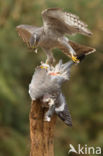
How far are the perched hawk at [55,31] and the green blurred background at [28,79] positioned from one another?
1.37 metres

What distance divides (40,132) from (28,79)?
2.68 metres

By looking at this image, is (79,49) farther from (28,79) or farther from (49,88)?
(28,79)

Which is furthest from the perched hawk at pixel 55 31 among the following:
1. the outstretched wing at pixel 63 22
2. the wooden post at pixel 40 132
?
the wooden post at pixel 40 132

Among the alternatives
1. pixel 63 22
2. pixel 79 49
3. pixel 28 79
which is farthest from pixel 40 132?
pixel 28 79

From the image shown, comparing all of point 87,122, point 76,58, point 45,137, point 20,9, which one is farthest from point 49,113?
point 87,122

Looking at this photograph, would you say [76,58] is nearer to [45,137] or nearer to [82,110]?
[45,137]

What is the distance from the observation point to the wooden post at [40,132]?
5.92 feet

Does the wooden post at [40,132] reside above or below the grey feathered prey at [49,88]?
below

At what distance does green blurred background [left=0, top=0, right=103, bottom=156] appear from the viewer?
3.40m

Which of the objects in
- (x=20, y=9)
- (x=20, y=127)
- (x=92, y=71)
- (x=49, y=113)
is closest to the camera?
(x=49, y=113)

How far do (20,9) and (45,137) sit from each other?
8.07ft

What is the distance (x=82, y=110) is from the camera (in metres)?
4.64

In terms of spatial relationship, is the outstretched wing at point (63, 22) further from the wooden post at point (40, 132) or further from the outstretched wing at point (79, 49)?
the wooden post at point (40, 132)

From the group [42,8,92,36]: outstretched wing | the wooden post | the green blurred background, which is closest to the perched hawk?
[42,8,92,36]: outstretched wing
